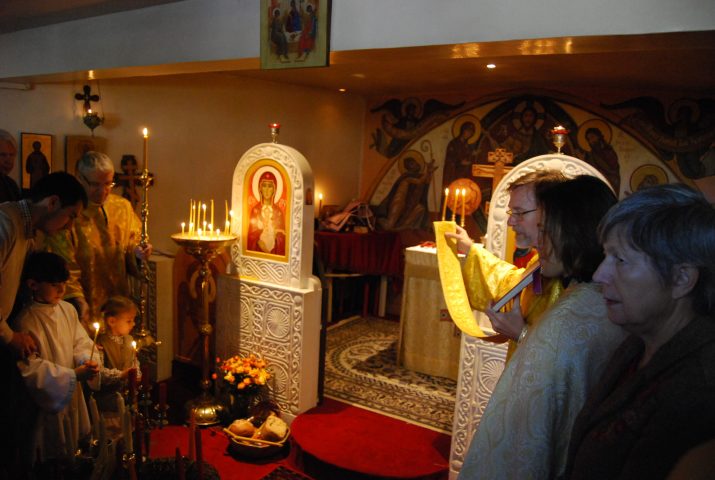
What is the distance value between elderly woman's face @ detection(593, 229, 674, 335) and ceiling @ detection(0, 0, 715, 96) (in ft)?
3.74

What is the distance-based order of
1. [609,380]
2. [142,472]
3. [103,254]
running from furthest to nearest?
1. [103,254]
2. [142,472]
3. [609,380]

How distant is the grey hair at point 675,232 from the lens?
1.09 m

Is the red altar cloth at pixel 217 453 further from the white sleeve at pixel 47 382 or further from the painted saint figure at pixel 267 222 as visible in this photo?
the painted saint figure at pixel 267 222

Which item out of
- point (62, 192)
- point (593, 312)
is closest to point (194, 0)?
point (62, 192)

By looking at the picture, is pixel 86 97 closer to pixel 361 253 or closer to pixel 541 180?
pixel 361 253

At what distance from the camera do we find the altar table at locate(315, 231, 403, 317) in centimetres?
710

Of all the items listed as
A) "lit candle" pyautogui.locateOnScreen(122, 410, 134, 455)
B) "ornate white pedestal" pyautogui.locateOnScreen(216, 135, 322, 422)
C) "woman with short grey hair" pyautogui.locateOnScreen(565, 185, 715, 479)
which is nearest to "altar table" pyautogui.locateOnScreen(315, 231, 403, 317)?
"ornate white pedestal" pyautogui.locateOnScreen(216, 135, 322, 422)

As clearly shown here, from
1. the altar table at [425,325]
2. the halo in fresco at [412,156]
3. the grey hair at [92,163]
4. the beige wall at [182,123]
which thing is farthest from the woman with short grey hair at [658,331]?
the halo in fresco at [412,156]

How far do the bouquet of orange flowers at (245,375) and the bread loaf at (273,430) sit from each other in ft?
0.93

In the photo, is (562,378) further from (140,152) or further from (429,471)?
(140,152)

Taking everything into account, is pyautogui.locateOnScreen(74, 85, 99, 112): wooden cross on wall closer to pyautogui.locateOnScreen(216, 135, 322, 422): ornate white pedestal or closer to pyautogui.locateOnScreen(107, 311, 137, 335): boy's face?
pyautogui.locateOnScreen(216, 135, 322, 422): ornate white pedestal

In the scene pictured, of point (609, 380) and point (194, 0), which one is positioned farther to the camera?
point (194, 0)

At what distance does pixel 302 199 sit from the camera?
163 inches

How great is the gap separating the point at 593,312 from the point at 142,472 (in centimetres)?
195
